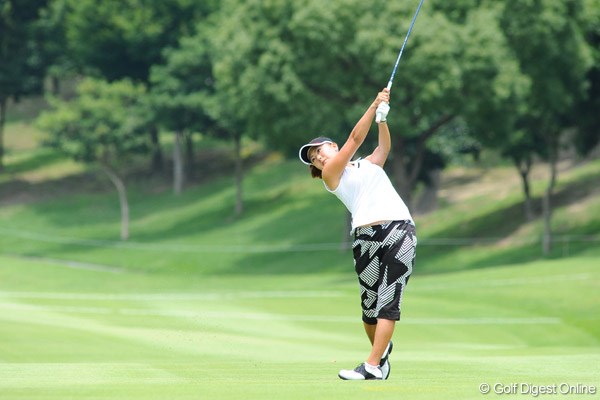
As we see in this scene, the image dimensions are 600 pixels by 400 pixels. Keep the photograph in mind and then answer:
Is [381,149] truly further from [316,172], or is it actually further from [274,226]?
[274,226]

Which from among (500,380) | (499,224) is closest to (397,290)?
(500,380)

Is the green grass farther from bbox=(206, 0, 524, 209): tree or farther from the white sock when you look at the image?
bbox=(206, 0, 524, 209): tree

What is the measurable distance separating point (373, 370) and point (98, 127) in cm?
5209

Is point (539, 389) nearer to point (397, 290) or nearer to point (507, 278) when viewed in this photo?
point (397, 290)

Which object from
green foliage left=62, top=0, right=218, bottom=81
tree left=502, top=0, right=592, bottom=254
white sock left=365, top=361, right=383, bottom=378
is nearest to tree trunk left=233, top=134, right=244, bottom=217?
green foliage left=62, top=0, right=218, bottom=81

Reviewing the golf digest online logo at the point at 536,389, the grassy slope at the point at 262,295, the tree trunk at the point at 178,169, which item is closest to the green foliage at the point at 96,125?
the grassy slope at the point at 262,295

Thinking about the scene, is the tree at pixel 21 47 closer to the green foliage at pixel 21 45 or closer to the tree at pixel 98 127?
the green foliage at pixel 21 45

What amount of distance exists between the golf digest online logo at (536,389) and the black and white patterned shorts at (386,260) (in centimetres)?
134

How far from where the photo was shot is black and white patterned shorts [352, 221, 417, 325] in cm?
1075

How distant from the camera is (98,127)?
61469 mm

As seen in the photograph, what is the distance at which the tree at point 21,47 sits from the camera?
2972 inches

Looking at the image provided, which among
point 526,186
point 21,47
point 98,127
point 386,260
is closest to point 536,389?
point 386,260

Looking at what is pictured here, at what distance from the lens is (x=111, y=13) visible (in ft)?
232

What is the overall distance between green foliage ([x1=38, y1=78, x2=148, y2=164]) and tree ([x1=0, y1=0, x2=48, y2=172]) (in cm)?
1220
